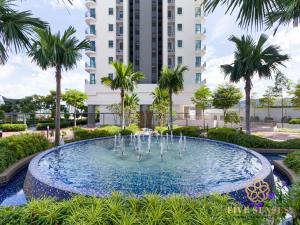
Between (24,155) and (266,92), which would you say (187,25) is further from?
(24,155)

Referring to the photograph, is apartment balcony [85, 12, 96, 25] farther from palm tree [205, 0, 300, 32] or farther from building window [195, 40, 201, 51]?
palm tree [205, 0, 300, 32]

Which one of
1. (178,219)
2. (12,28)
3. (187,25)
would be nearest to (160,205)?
(178,219)

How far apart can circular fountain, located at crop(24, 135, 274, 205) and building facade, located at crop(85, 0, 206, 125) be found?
22.7 m

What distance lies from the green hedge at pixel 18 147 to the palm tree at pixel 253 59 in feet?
40.0

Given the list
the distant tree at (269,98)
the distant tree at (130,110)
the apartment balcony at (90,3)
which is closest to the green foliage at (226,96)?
the distant tree at (130,110)

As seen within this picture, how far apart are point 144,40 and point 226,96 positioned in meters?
17.6

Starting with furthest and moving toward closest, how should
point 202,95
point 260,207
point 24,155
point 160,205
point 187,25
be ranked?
point 187,25, point 202,95, point 24,155, point 160,205, point 260,207

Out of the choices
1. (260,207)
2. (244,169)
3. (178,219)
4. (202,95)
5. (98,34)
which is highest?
(98,34)

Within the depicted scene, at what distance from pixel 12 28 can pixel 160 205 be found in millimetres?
6166

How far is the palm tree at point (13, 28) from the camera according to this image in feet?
20.4

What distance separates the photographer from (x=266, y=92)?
3850 cm

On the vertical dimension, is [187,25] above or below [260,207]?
above

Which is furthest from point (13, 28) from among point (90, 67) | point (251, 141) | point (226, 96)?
point (90, 67)

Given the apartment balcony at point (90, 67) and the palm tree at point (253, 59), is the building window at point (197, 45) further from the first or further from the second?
the palm tree at point (253, 59)
